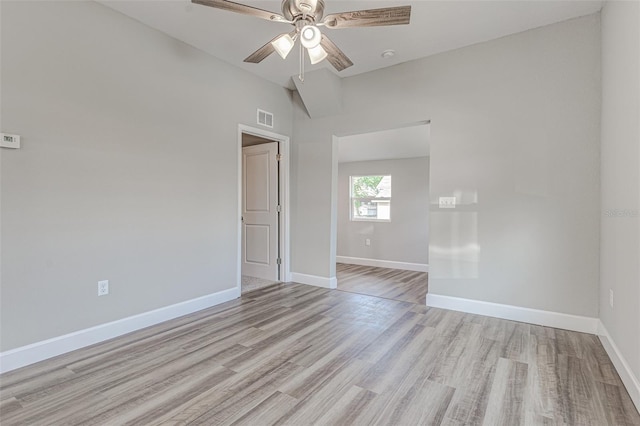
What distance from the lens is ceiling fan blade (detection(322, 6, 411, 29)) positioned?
1917 mm

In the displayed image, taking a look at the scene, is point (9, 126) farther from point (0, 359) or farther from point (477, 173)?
point (477, 173)

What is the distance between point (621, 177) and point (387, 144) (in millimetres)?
3394

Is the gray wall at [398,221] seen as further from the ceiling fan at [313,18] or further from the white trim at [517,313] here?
the ceiling fan at [313,18]

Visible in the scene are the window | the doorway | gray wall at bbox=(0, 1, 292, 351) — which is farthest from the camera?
the window

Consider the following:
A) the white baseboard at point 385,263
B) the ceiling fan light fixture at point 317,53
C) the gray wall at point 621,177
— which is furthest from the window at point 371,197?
the ceiling fan light fixture at point 317,53

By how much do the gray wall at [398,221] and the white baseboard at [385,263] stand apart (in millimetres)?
64

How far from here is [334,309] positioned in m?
3.38

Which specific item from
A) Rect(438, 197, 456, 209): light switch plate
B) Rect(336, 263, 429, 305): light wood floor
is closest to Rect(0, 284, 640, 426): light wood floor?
Rect(336, 263, 429, 305): light wood floor

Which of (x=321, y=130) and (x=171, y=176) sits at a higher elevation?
(x=321, y=130)

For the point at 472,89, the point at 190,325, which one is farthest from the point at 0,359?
the point at 472,89

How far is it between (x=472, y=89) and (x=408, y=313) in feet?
8.10

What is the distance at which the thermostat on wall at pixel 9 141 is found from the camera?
6.74 ft

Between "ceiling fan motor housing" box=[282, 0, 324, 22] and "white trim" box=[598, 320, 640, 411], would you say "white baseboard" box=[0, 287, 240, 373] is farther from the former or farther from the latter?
"white trim" box=[598, 320, 640, 411]

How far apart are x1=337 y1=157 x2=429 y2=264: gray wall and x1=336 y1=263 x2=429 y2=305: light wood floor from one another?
0.41m
